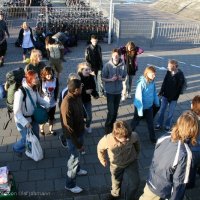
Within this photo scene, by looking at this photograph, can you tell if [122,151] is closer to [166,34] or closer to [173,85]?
[173,85]

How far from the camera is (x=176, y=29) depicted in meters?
15.0

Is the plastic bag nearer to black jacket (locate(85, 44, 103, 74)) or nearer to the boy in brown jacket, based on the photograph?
the boy in brown jacket

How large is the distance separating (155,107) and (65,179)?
8.59ft

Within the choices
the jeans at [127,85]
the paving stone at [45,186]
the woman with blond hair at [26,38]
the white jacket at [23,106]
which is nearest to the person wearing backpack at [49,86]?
the white jacket at [23,106]

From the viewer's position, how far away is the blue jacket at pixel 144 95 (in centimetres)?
638

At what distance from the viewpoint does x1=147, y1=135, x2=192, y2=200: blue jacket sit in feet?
11.9

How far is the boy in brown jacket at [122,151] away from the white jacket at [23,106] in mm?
1539

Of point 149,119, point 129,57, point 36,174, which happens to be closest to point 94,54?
point 129,57

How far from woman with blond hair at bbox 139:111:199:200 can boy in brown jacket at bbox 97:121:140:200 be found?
1.96 feet

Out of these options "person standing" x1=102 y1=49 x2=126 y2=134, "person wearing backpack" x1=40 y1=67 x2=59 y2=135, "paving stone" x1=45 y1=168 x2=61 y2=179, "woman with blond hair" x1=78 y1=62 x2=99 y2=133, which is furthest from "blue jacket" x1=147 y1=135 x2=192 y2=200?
"person wearing backpack" x1=40 y1=67 x2=59 y2=135

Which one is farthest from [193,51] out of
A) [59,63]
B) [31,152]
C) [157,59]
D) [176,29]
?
[31,152]

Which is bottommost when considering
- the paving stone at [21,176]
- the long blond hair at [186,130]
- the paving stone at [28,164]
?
the paving stone at [21,176]

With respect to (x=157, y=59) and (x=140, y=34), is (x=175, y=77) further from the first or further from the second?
(x=140, y=34)

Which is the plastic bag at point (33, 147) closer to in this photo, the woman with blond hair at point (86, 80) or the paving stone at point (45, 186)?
the paving stone at point (45, 186)
